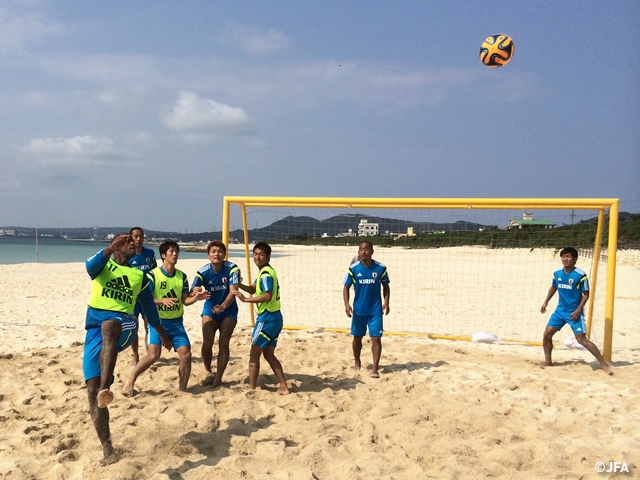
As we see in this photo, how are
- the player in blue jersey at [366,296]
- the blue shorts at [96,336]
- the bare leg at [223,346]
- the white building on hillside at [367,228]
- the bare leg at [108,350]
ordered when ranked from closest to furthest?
the bare leg at [108,350]
the blue shorts at [96,336]
the bare leg at [223,346]
the player in blue jersey at [366,296]
the white building on hillside at [367,228]

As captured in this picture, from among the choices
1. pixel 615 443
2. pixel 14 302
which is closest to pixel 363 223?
pixel 615 443

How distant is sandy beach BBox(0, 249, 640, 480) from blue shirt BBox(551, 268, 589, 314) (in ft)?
2.62

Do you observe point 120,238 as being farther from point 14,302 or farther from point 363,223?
point 14,302

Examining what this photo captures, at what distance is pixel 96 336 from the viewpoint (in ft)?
10.6

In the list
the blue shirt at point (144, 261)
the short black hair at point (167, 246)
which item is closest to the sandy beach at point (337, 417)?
the blue shirt at point (144, 261)

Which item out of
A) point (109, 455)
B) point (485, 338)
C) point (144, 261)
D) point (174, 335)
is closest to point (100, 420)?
point (109, 455)

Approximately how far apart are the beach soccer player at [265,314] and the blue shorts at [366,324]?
129cm

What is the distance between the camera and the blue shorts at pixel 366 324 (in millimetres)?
5660

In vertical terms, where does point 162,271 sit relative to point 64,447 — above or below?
above

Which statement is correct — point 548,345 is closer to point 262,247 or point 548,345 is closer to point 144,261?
point 262,247

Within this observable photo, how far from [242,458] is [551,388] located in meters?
3.51

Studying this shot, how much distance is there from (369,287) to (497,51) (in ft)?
18.8

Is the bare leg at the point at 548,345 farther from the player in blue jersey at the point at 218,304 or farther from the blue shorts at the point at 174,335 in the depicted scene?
the blue shorts at the point at 174,335

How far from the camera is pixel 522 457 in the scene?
11.6 feet
